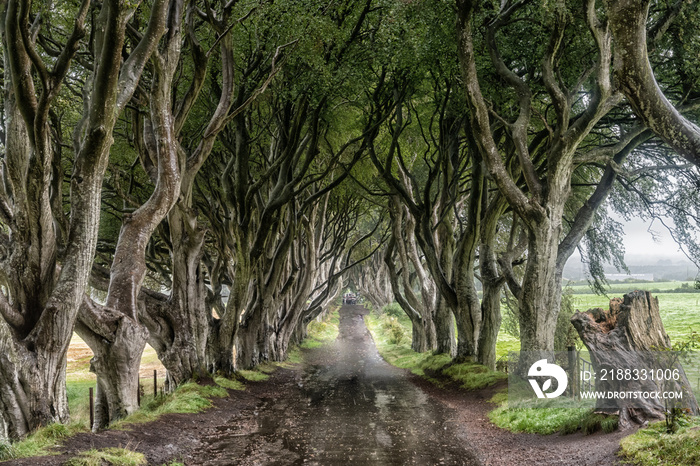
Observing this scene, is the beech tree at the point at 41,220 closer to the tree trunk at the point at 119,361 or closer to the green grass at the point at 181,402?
the tree trunk at the point at 119,361

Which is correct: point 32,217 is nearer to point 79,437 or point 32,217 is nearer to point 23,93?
point 23,93

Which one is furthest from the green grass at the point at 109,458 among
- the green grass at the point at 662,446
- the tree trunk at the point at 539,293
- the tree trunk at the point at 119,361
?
the tree trunk at the point at 539,293

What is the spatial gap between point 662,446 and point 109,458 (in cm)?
604

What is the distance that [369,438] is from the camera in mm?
8617

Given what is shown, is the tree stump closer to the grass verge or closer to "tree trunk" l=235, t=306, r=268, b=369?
the grass verge

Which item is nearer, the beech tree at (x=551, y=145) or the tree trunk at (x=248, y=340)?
the beech tree at (x=551, y=145)

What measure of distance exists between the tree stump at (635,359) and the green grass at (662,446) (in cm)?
46

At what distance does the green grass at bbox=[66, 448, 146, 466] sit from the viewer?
5508mm

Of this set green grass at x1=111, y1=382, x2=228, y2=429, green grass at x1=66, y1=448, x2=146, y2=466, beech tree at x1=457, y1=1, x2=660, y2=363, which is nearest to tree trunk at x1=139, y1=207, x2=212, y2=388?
green grass at x1=111, y1=382, x2=228, y2=429

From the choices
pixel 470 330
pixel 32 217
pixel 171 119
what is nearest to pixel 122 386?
pixel 32 217

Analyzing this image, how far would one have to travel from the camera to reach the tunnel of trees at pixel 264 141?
7004 mm

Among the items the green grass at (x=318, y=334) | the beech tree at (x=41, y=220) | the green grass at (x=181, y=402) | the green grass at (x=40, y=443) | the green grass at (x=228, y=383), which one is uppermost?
the beech tree at (x=41, y=220)

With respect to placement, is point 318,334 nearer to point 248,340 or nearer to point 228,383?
point 248,340
